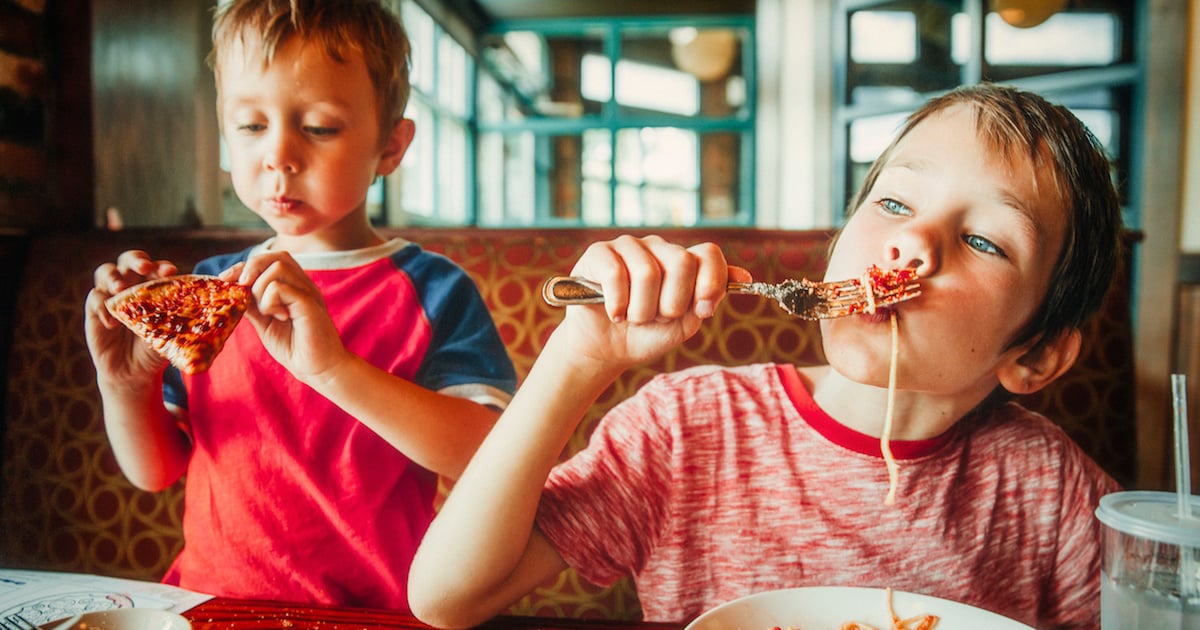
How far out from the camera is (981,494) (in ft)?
2.18

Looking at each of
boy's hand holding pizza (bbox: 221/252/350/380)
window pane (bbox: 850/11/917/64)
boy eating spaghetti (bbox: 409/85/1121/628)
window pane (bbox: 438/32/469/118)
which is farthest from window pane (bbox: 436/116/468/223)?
window pane (bbox: 850/11/917/64)

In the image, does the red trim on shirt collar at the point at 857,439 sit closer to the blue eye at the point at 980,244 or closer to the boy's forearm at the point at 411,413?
the blue eye at the point at 980,244

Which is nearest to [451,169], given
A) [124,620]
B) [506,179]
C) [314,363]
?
[506,179]

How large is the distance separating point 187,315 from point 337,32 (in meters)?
0.29

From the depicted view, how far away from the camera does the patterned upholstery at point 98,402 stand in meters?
0.73

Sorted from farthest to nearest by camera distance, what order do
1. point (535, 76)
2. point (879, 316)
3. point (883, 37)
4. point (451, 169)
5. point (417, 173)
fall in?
point (535, 76) < point (883, 37) < point (451, 169) < point (417, 173) < point (879, 316)

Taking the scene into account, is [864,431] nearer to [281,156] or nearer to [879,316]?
[879,316]

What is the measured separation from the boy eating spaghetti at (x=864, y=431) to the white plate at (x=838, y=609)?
0.14 metres

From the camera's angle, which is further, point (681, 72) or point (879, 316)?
point (681, 72)

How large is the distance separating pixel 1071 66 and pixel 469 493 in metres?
0.87

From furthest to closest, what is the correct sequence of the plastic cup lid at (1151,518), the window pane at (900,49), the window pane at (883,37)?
1. the window pane at (883,37)
2. the window pane at (900,49)
3. the plastic cup lid at (1151,518)

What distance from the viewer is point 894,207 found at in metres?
0.59

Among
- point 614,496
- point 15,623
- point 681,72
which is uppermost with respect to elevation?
point 681,72

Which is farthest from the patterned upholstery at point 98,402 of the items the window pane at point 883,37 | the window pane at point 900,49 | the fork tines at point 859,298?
the window pane at point 883,37
